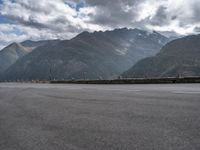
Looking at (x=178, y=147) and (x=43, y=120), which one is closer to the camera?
(x=178, y=147)

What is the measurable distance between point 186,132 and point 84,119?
2.70 meters

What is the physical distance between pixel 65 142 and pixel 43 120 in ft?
7.76

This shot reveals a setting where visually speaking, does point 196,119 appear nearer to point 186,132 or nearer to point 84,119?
point 186,132

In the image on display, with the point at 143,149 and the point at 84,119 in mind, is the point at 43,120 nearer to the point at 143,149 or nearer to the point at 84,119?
the point at 84,119

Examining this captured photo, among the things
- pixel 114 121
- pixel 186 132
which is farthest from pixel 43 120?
pixel 186 132

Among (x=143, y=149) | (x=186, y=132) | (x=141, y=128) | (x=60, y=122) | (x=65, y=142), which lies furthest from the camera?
(x=60, y=122)

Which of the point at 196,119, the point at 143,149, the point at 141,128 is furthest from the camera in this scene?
the point at 196,119

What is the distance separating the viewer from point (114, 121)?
18.6 ft

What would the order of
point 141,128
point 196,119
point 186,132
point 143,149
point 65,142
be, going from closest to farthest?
point 143,149, point 65,142, point 186,132, point 141,128, point 196,119

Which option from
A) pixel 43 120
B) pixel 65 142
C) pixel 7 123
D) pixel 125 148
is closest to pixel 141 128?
A: pixel 125 148

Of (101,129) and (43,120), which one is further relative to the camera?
(43,120)

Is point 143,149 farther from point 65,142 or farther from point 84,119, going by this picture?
point 84,119

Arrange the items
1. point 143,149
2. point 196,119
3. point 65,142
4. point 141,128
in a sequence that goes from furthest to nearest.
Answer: point 196,119, point 141,128, point 65,142, point 143,149

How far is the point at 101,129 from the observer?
16.1 feet
